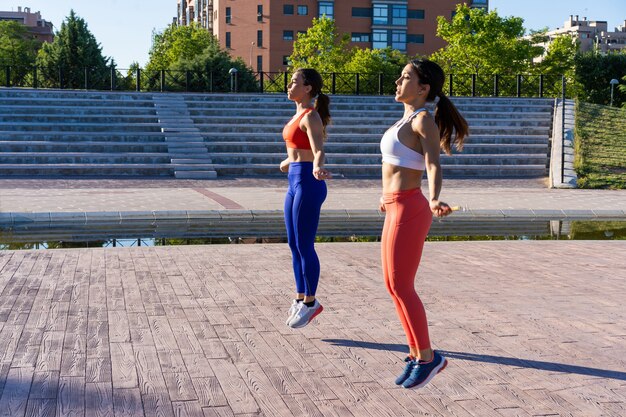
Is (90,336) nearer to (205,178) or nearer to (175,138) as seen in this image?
(205,178)

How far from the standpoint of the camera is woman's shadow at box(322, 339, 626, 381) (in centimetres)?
524

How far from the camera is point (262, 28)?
96812 mm

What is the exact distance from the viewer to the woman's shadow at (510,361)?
5.24 m

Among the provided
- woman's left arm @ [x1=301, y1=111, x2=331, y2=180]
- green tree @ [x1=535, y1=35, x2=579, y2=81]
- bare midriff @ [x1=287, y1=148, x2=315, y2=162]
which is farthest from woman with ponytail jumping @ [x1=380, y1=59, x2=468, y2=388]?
green tree @ [x1=535, y1=35, x2=579, y2=81]

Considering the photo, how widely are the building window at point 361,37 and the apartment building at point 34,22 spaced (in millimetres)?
79874

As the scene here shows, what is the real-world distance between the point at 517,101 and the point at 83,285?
25.2 meters

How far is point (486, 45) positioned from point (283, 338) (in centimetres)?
6408

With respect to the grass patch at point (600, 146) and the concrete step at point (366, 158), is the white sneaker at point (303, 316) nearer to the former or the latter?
the grass patch at point (600, 146)

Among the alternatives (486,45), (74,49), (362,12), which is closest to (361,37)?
(362,12)

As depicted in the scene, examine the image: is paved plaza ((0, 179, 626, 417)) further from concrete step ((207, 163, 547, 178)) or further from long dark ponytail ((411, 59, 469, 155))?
concrete step ((207, 163, 547, 178))

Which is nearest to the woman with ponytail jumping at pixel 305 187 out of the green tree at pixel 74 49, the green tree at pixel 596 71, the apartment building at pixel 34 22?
the green tree at pixel 596 71

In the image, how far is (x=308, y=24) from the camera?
320ft

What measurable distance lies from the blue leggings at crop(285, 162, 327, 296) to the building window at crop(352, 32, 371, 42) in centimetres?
9503

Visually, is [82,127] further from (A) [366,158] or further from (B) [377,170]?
(B) [377,170]
